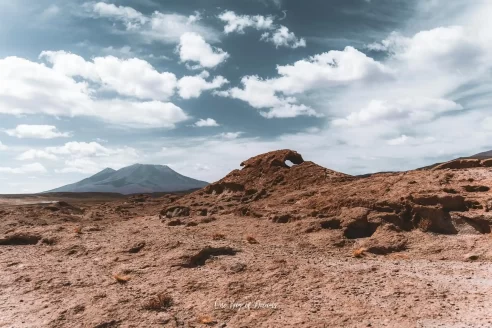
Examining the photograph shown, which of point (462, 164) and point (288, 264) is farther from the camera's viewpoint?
point (462, 164)

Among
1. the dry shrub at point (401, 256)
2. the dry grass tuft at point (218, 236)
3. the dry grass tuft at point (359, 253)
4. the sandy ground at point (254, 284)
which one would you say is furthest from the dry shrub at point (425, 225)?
the dry grass tuft at point (218, 236)

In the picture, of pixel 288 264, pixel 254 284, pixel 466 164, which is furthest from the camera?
pixel 466 164

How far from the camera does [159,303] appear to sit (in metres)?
10.8

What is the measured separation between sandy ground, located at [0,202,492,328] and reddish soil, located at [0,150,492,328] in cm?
5

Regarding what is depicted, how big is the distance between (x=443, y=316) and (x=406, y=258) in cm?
554

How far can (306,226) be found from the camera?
1875cm

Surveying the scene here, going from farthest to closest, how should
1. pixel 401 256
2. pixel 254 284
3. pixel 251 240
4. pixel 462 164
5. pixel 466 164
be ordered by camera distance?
pixel 462 164 → pixel 466 164 → pixel 251 240 → pixel 401 256 → pixel 254 284

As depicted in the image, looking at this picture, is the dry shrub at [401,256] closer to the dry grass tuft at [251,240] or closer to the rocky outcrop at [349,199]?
the rocky outcrop at [349,199]

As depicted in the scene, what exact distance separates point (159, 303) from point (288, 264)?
15.2 feet

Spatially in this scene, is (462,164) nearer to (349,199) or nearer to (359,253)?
(349,199)

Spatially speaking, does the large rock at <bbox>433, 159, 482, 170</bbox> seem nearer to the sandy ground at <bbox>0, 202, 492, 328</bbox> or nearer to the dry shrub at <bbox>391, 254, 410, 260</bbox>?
the sandy ground at <bbox>0, 202, 492, 328</bbox>

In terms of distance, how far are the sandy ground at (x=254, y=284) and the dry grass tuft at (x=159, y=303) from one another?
0.04m

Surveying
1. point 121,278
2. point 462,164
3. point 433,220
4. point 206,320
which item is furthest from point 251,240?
point 462,164

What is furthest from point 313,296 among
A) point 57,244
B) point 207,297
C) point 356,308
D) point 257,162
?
point 257,162
